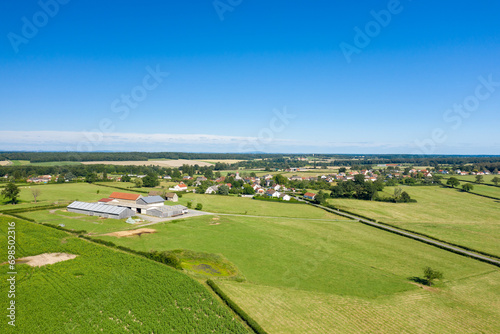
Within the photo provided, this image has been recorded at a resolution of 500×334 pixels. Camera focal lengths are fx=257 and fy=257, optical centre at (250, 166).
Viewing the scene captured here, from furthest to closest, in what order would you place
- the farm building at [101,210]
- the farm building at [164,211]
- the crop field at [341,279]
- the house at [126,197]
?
the house at [126,197] < the farm building at [164,211] < the farm building at [101,210] < the crop field at [341,279]

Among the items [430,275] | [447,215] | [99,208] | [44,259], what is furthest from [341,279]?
[99,208]

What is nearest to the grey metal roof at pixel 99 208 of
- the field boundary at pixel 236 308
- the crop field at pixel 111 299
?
the crop field at pixel 111 299

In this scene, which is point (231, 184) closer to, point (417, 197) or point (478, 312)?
point (417, 197)

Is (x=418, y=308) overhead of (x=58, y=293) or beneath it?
beneath

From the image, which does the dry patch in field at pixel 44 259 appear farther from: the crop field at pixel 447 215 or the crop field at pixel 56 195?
the crop field at pixel 447 215

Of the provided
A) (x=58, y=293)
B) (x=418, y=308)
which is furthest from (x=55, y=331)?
(x=418, y=308)

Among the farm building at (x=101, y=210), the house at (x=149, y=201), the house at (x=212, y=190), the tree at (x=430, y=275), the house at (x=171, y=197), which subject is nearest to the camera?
the tree at (x=430, y=275)
